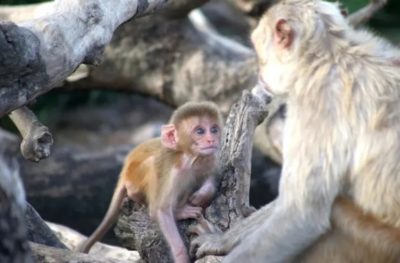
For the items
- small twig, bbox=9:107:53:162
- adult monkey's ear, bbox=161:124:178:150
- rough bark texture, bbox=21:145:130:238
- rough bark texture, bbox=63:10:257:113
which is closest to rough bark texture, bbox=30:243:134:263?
small twig, bbox=9:107:53:162

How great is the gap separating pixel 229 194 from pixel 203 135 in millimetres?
466

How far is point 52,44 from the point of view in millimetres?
4930

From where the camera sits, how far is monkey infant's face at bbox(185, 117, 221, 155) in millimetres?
5910

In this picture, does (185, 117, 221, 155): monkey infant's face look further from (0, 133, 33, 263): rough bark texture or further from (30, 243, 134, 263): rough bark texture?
(0, 133, 33, 263): rough bark texture

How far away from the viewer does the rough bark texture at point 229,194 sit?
550cm

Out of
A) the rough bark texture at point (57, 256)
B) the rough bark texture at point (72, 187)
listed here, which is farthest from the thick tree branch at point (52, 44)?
Result: the rough bark texture at point (72, 187)

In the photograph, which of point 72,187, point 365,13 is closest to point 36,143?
point 72,187

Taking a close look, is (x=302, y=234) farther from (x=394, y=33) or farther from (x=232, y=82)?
(x=394, y=33)

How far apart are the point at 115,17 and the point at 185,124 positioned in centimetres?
81

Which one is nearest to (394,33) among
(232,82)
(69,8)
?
(232,82)

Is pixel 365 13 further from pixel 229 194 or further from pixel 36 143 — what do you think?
pixel 36 143

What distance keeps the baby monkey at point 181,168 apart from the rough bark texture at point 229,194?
0.23 ft

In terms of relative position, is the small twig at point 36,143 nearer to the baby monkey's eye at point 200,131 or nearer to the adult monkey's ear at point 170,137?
the adult monkey's ear at point 170,137

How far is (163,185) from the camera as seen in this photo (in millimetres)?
5875
